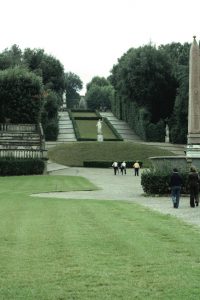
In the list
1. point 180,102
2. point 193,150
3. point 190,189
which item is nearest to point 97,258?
point 190,189

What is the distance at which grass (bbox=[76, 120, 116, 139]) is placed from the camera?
298ft

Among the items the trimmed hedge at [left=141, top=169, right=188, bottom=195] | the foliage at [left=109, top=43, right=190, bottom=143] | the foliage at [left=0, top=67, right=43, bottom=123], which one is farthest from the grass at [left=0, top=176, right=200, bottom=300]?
the foliage at [left=109, top=43, right=190, bottom=143]

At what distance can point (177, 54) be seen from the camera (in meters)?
104

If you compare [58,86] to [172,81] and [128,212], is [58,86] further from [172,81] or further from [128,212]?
[128,212]

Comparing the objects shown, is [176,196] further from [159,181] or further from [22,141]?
[22,141]

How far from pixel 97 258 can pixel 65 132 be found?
85.8m

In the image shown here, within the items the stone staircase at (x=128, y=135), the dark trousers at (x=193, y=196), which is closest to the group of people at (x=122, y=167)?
the stone staircase at (x=128, y=135)

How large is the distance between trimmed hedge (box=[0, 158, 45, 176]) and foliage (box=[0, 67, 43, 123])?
66.9ft

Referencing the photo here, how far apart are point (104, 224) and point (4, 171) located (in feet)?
109

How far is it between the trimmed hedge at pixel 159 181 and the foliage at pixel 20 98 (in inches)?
1602

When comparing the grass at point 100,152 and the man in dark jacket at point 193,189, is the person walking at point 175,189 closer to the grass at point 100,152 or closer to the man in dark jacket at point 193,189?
the man in dark jacket at point 193,189

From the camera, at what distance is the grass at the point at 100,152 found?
65125 mm

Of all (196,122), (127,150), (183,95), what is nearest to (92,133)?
(183,95)

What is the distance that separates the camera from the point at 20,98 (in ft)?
226
